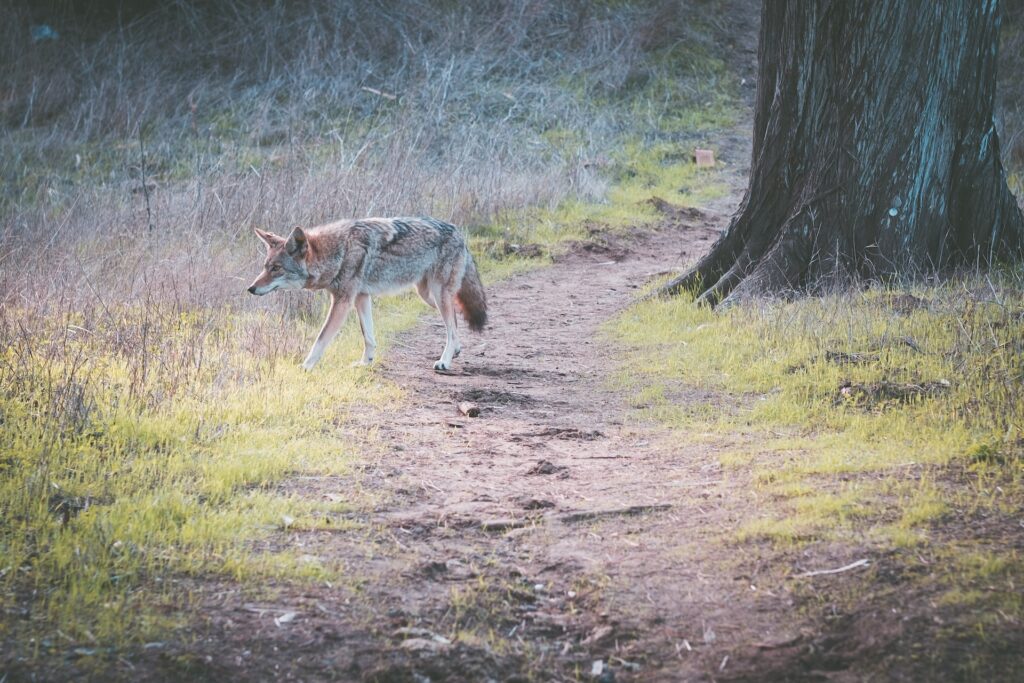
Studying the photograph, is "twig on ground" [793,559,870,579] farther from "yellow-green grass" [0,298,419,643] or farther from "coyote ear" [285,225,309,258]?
"coyote ear" [285,225,309,258]

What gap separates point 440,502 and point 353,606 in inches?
48.2

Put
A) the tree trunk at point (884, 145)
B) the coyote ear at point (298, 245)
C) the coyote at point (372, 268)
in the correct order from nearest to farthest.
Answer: the coyote ear at point (298, 245), the coyote at point (372, 268), the tree trunk at point (884, 145)

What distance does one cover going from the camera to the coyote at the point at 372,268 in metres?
8.09

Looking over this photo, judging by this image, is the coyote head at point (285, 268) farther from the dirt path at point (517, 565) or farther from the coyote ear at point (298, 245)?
the dirt path at point (517, 565)

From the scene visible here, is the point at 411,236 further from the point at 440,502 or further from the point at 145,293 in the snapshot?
the point at 440,502

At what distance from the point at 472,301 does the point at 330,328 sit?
144 cm

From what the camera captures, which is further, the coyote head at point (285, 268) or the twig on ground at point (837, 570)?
the coyote head at point (285, 268)

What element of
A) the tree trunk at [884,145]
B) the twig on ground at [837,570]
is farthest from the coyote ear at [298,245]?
the twig on ground at [837,570]

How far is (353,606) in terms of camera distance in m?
3.87

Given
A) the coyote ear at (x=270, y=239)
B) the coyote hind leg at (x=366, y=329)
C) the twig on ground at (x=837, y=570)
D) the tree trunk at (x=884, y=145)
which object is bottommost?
the coyote hind leg at (x=366, y=329)

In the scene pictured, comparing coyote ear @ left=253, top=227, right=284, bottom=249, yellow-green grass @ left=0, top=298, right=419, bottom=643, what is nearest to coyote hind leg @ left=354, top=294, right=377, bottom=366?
yellow-green grass @ left=0, top=298, right=419, bottom=643

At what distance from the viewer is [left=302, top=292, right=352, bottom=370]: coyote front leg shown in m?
7.59

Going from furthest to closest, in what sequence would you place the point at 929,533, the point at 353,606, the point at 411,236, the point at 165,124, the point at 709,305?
1. the point at 165,124
2. the point at 709,305
3. the point at 411,236
4. the point at 929,533
5. the point at 353,606

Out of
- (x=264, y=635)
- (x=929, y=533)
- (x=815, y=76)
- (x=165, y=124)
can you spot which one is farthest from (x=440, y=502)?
(x=165, y=124)
